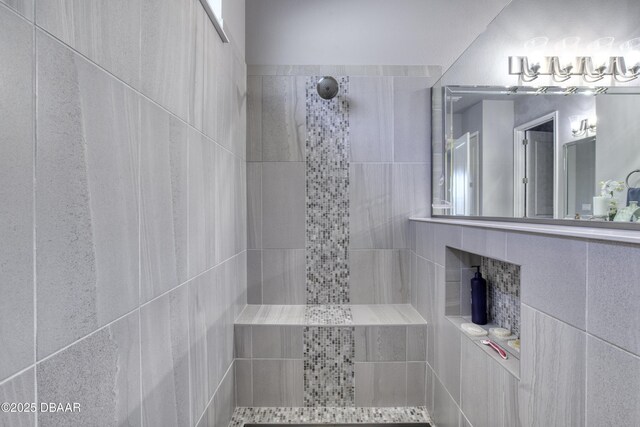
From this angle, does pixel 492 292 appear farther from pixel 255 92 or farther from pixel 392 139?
pixel 255 92

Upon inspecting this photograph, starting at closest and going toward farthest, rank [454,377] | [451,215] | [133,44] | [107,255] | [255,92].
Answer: [107,255] < [133,44] < [454,377] < [451,215] < [255,92]

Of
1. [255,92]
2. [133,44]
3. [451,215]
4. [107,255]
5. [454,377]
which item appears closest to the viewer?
[107,255]

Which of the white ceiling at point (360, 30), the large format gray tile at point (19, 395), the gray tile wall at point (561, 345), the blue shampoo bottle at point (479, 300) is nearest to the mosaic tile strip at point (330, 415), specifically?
the gray tile wall at point (561, 345)

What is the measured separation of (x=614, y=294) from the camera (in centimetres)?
68

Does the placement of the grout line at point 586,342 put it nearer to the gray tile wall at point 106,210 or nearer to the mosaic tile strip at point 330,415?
the gray tile wall at point 106,210

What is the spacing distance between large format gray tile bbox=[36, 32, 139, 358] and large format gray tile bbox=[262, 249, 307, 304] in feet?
4.46

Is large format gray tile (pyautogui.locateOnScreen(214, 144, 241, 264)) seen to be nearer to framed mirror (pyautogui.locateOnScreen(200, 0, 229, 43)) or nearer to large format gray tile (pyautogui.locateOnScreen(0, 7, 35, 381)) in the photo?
framed mirror (pyautogui.locateOnScreen(200, 0, 229, 43))

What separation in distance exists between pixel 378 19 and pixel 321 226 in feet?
4.72

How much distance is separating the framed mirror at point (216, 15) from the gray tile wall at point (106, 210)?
0.17 ft

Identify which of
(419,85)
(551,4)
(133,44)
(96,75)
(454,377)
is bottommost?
(454,377)

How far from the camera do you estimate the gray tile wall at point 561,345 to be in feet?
2.16

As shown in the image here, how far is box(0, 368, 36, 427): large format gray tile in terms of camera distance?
0.49 m

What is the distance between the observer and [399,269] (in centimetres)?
219

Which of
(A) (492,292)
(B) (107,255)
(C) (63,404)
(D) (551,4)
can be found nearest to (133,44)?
(B) (107,255)
